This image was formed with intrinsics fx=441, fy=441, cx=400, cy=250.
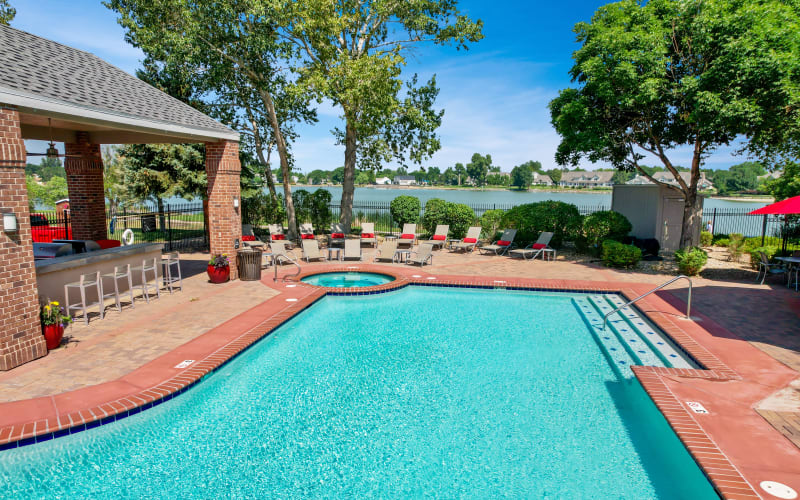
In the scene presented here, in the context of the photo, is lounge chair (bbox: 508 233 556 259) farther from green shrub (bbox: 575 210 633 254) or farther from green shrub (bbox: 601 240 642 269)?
green shrub (bbox: 601 240 642 269)

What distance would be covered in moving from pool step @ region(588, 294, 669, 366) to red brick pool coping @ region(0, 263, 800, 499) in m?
0.47

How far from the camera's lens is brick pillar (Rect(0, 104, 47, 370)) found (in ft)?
19.5

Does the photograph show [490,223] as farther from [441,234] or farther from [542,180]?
[542,180]

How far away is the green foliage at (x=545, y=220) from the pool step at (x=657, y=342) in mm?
7420

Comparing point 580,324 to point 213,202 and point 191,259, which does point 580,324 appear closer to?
point 213,202

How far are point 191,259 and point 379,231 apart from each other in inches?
425

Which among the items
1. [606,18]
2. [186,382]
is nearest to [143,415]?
[186,382]

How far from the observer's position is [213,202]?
1166 cm

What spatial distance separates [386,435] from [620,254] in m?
11.7

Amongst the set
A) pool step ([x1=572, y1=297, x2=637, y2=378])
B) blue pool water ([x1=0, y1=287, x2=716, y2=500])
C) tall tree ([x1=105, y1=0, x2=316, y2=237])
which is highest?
tall tree ([x1=105, y1=0, x2=316, y2=237])

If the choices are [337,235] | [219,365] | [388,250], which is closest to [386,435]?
[219,365]

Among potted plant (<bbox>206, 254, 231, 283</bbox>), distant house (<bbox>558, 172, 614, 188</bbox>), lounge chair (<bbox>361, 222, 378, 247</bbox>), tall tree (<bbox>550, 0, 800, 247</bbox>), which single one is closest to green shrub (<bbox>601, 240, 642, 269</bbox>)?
tall tree (<bbox>550, 0, 800, 247</bbox>)

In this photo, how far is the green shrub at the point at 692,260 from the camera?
41.9ft

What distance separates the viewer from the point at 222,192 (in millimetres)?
11625
